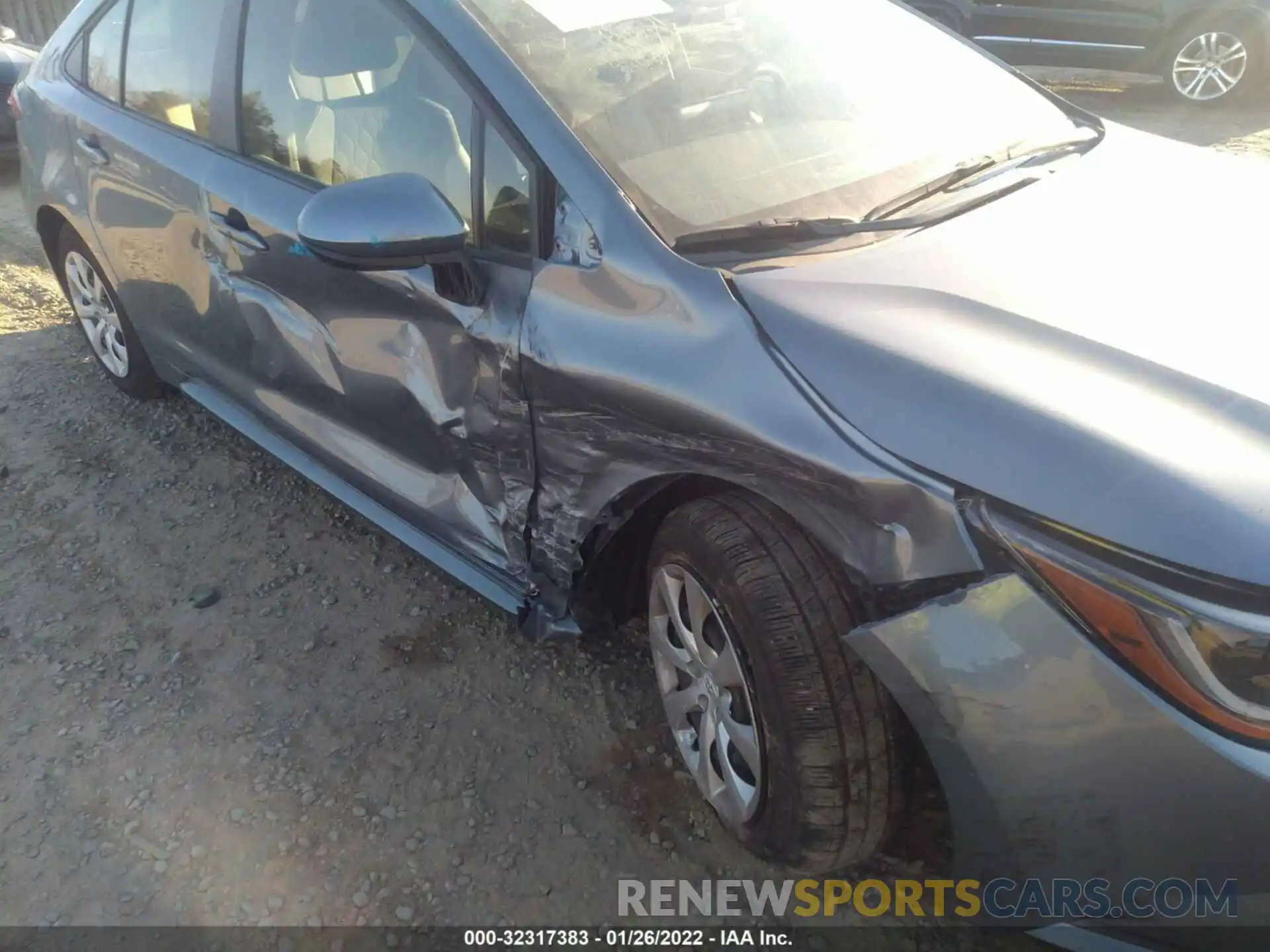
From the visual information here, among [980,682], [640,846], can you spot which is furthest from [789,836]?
[980,682]

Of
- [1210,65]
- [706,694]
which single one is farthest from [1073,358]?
[1210,65]

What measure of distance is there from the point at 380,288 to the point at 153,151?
1.22m

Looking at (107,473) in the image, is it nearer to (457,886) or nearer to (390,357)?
(390,357)

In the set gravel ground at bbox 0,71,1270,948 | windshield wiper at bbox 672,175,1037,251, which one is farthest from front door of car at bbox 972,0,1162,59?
gravel ground at bbox 0,71,1270,948

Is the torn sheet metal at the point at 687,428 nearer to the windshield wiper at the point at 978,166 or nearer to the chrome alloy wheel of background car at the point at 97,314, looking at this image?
the windshield wiper at the point at 978,166

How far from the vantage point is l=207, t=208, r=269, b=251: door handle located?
2.41 meters

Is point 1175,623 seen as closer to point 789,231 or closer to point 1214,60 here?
point 789,231

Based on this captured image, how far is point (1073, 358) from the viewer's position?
1.40 m

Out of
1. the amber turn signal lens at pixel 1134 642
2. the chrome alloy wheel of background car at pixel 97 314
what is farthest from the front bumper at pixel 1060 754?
the chrome alloy wheel of background car at pixel 97 314

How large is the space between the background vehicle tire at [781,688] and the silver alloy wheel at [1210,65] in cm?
748

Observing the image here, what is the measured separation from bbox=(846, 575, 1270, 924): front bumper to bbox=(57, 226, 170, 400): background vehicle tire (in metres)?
3.14

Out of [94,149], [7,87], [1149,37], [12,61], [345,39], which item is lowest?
[7,87]

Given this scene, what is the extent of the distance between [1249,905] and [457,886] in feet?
4.53

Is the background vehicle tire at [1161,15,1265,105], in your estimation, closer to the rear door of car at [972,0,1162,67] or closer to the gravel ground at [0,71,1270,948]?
the rear door of car at [972,0,1162,67]
